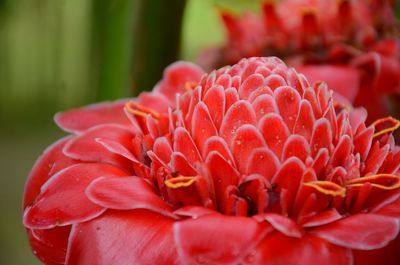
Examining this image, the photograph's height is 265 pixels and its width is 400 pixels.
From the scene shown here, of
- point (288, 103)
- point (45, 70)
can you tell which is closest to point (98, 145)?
point (288, 103)

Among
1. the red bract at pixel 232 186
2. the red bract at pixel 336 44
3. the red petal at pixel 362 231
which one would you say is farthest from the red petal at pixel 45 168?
the red bract at pixel 336 44

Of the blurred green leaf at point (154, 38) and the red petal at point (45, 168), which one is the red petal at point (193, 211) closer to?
the red petal at point (45, 168)

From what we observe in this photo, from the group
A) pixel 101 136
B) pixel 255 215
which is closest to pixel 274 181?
pixel 255 215

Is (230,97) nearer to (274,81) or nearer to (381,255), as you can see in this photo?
(274,81)

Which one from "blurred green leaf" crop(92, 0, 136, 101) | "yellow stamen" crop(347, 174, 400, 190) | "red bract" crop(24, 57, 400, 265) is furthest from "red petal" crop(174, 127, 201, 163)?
"blurred green leaf" crop(92, 0, 136, 101)

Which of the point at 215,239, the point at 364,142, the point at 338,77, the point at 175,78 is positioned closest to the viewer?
the point at 215,239

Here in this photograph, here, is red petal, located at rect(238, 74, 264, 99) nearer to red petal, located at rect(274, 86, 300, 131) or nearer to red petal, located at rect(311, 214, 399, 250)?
red petal, located at rect(274, 86, 300, 131)
